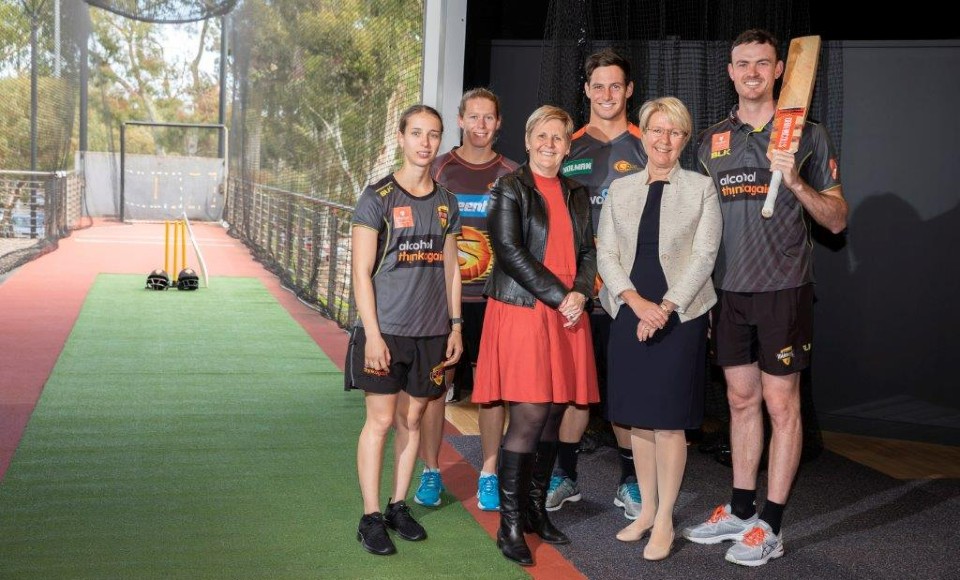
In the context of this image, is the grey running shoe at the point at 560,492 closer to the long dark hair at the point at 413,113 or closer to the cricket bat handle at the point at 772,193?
the cricket bat handle at the point at 772,193

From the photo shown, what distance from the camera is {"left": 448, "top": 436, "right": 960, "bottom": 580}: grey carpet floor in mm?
2914

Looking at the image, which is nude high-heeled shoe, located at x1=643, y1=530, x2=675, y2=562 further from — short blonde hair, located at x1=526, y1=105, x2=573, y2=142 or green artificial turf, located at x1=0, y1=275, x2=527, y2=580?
short blonde hair, located at x1=526, y1=105, x2=573, y2=142

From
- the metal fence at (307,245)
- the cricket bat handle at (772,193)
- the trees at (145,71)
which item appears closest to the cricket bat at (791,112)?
the cricket bat handle at (772,193)

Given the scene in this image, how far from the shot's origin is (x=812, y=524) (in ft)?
11.1

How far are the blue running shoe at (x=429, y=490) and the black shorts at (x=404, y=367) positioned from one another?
530 millimetres

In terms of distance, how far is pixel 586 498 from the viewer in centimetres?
355

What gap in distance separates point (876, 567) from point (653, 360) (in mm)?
934

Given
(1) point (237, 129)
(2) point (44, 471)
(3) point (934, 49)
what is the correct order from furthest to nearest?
(1) point (237, 129) < (3) point (934, 49) < (2) point (44, 471)

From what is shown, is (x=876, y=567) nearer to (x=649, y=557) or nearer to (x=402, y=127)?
(x=649, y=557)

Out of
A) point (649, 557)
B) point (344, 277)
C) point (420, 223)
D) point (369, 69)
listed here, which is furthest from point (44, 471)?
point (369, 69)

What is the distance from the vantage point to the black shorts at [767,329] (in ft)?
9.87

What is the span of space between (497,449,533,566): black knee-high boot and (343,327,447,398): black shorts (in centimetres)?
30

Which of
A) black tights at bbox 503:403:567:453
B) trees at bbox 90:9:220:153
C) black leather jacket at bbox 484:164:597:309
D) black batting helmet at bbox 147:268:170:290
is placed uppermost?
trees at bbox 90:9:220:153

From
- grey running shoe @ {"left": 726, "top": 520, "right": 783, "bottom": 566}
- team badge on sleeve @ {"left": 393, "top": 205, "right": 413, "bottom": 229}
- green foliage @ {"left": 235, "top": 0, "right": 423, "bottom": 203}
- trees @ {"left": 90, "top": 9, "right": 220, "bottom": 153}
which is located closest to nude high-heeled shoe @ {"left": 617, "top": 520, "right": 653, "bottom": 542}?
grey running shoe @ {"left": 726, "top": 520, "right": 783, "bottom": 566}
